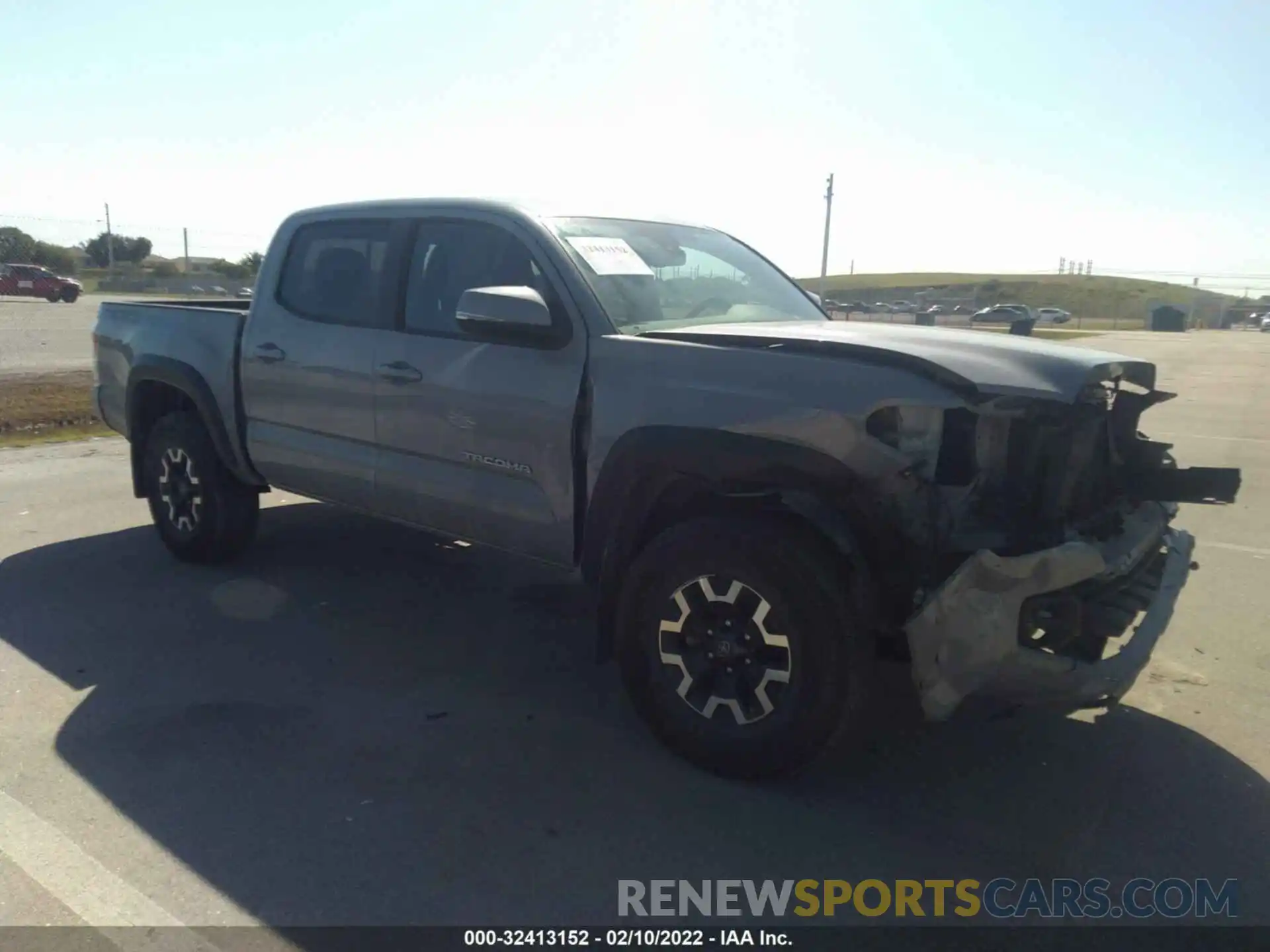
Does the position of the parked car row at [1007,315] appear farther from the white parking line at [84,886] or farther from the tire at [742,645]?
the white parking line at [84,886]

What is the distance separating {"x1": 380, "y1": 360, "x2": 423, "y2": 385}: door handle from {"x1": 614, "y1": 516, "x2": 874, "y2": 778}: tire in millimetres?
1453

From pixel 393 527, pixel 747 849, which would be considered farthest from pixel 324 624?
pixel 747 849

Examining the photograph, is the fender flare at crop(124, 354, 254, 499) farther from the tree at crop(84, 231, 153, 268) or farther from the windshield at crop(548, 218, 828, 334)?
the tree at crop(84, 231, 153, 268)

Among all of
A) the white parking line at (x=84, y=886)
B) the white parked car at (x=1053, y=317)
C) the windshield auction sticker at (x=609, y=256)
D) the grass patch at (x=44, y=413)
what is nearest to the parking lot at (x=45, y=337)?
the grass patch at (x=44, y=413)

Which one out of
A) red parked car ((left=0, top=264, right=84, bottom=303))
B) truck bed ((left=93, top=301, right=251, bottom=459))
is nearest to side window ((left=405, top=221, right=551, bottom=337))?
truck bed ((left=93, top=301, right=251, bottom=459))

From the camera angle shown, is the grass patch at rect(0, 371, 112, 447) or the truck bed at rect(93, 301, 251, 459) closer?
the truck bed at rect(93, 301, 251, 459)

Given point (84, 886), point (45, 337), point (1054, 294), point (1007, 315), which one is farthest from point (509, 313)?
point (1054, 294)

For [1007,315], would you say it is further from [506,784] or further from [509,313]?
[506,784]

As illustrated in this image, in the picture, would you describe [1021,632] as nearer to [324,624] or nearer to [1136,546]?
[1136,546]

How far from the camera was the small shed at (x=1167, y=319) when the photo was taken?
59.2 metres

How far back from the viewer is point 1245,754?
3.80 m

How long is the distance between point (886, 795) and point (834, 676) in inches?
21.6

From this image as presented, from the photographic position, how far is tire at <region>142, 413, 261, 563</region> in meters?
5.71

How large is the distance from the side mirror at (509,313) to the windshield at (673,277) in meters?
0.26
